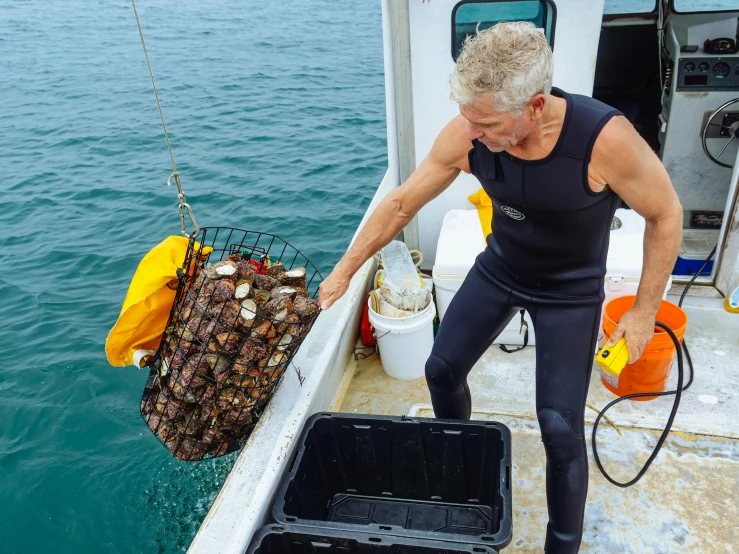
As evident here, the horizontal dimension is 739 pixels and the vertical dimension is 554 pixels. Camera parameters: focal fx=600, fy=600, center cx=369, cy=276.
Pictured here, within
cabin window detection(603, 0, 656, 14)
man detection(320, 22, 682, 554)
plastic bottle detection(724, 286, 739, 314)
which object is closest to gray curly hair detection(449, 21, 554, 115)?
man detection(320, 22, 682, 554)

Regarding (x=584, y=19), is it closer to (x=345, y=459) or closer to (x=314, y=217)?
(x=345, y=459)

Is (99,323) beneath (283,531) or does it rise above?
beneath

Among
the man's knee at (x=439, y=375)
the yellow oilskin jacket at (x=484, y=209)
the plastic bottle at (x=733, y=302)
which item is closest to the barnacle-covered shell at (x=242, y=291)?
the man's knee at (x=439, y=375)

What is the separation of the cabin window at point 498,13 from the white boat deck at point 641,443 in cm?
187

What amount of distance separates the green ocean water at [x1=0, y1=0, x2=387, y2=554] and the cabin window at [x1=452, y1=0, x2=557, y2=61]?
293 centimetres

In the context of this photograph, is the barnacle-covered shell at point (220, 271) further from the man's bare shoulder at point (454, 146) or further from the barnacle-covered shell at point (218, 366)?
the man's bare shoulder at point (454, 146)

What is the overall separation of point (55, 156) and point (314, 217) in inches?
179

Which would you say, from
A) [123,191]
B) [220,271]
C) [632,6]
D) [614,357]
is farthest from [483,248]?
[123,191]

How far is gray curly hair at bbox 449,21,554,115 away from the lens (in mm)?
1635

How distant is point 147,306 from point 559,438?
160cm

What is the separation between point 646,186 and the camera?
181cm

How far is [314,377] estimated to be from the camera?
2.80 metres

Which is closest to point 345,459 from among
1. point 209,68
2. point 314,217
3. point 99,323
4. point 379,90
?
point 99,323

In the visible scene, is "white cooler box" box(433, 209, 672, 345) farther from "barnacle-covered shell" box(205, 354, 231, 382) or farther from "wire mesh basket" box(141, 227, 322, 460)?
"barnacle-covered shell" box(205, 354, 231, 382)
